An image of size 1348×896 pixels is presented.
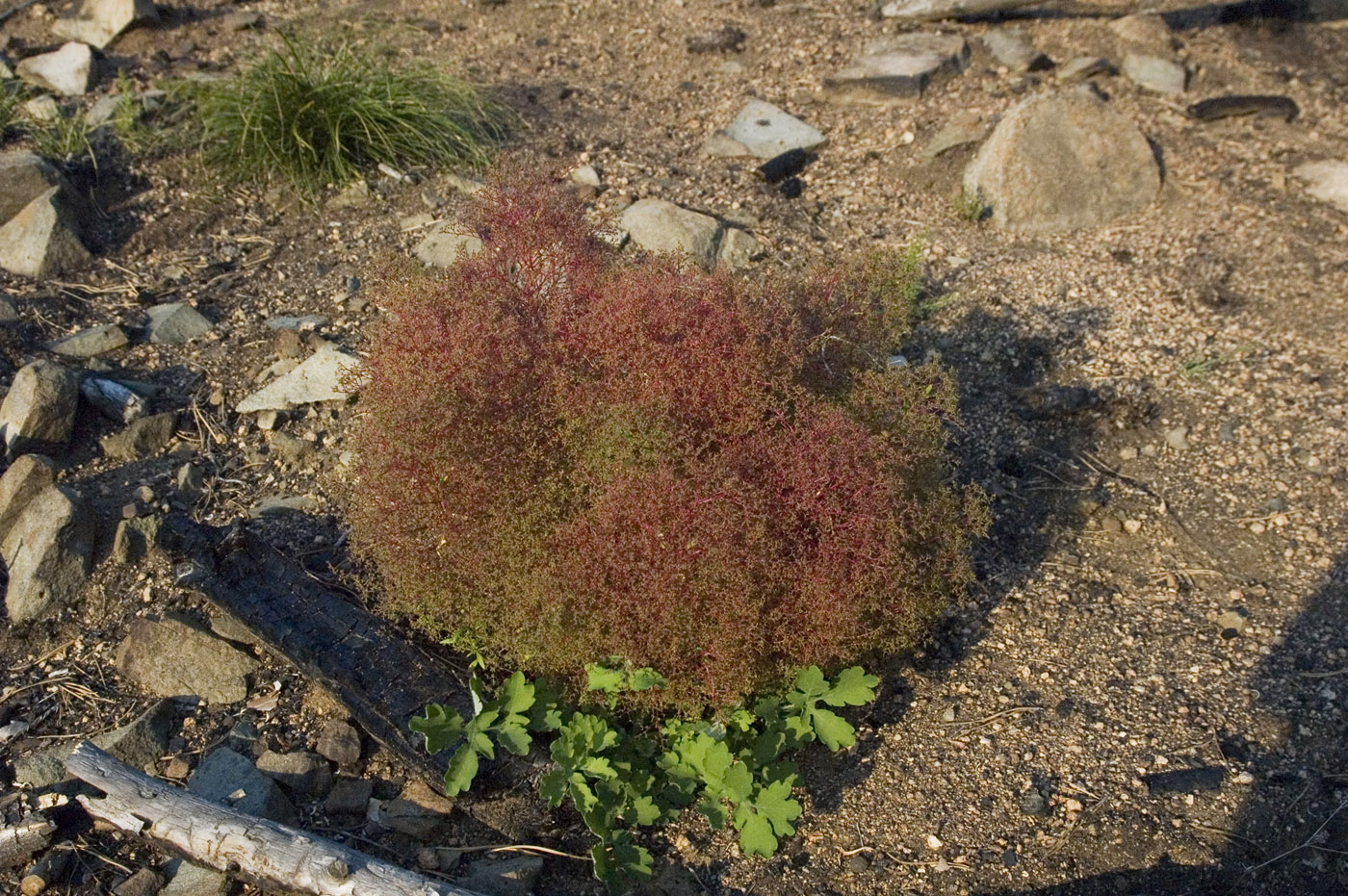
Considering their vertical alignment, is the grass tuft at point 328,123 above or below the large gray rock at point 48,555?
above

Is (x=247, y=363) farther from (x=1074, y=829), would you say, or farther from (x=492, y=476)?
(x=1074, y=829)

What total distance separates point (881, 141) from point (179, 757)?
4470 mm

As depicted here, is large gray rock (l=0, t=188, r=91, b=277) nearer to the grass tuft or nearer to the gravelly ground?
the gravelly ground

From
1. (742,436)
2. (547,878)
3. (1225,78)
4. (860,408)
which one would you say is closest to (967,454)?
(860,408)

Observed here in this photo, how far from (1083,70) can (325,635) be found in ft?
17.0

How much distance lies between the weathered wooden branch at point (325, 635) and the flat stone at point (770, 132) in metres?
3.41

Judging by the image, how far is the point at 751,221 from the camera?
5473mm

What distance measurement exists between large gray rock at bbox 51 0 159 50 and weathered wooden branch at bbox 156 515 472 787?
13.7ft

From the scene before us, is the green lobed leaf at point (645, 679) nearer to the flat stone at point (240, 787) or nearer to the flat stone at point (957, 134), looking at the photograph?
the flat stone at point (240, 787)

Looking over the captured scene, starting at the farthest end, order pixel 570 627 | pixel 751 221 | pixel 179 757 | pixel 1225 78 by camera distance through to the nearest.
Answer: pixel 1225 78 → pixel 751 221 → pixel 179 757 → pixel 570 627

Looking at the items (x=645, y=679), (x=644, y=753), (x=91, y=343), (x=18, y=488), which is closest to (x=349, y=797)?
(x=644, y=753)

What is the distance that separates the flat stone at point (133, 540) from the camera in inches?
155

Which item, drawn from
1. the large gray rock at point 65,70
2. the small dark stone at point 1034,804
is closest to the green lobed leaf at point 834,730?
the small dark stone at point 1034,804

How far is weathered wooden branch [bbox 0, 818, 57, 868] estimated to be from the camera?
319cm
